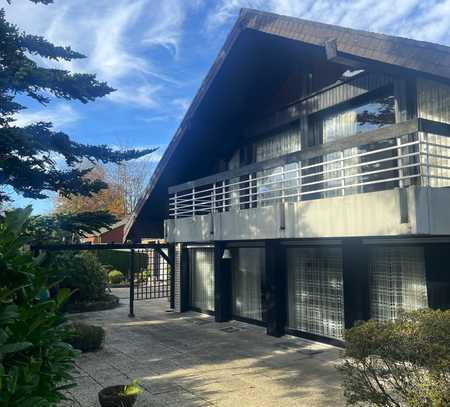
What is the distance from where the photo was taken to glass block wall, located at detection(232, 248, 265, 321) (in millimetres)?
14422

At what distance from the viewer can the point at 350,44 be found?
917 cm

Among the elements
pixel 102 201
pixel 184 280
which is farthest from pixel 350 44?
pixel 102 201

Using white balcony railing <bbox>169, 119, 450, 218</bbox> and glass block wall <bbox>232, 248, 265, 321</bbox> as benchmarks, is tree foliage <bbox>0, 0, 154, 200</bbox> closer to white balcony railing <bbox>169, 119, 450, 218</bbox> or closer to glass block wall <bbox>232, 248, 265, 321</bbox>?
white balcony railing <bbox>169, 119, 450, 218</bbox>

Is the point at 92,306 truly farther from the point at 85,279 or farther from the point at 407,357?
the point at 407,357

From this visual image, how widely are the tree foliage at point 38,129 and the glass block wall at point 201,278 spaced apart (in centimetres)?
520

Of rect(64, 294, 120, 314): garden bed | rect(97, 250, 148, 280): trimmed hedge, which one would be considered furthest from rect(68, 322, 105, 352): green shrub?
rect(97, 250, 148, 280): trimmed hedge

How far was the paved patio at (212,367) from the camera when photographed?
7773mm

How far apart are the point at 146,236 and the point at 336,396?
43.2ft

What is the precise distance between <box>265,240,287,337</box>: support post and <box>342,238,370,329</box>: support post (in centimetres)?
242

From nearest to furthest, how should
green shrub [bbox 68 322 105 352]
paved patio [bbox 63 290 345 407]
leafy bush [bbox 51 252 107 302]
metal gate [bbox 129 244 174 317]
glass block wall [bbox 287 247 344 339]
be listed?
paved patio [bbox 63 290 345 407] < green shrub [bbox 68 322 105 352] < glass block wall [bbox 287 247 344 339] < leafy bush [bbox 51 252 107 302] < metal gate [bbox 129 244 174 317]

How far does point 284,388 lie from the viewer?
323 inches

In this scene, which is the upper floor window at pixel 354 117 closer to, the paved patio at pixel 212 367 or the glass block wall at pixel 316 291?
the glass block wall at pixel 316 291

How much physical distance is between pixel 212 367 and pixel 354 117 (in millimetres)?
7449

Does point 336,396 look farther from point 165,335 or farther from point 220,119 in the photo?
point 220,119
